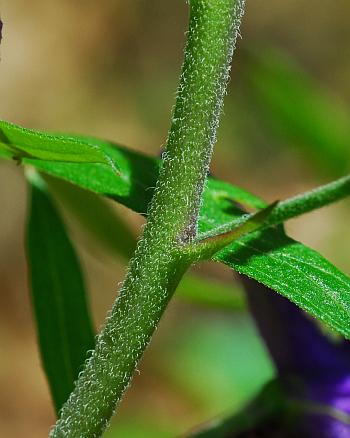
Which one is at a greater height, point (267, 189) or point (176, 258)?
point (267, 189)

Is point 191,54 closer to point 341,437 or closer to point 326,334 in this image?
point 341,437

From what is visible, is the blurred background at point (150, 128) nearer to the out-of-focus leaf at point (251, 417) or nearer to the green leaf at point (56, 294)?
the out-of-focus leaf at point (251, 417)

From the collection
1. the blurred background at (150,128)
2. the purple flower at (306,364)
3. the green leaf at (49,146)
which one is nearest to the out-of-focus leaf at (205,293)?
the purple flower at (306,364)

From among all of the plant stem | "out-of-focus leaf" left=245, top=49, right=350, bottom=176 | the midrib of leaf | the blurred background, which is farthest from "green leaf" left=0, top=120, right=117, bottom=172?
the blurred background

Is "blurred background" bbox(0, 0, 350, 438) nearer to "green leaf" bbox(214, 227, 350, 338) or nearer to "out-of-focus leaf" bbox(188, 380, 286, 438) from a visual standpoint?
"out-of-focus leaf" bbox(188, 380, 286, 438)

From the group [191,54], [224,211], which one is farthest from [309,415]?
[191,54]
